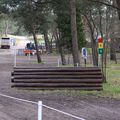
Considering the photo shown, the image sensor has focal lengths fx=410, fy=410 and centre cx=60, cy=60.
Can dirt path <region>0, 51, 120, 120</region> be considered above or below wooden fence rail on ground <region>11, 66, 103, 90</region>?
below

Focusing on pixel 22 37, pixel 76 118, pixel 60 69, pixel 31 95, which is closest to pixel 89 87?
pixel 60 69

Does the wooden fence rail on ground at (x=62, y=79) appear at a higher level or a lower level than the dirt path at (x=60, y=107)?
higher

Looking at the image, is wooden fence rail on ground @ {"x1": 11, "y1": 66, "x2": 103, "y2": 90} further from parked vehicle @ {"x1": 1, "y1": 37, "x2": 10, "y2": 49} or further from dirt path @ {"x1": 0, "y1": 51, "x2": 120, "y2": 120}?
parked vehicle @ {"x1": 1, "y1": 37, "x2": 10, "y2": 49}

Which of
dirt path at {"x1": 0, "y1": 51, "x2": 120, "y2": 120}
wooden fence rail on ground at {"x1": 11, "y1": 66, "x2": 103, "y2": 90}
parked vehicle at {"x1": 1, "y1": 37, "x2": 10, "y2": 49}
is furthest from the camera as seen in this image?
parked vehicle at {"x1": 1, "y1": 37, "x2": 10, "y2": 49}

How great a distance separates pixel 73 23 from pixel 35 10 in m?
4.89

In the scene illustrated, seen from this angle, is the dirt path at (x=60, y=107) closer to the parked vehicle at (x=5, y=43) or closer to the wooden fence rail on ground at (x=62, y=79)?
the wooden fence rail on ground at (x=62, y=79)

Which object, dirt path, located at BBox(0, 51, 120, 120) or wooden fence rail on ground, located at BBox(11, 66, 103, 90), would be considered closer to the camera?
dirt path, located at BBox(0, 51, 120, 120)

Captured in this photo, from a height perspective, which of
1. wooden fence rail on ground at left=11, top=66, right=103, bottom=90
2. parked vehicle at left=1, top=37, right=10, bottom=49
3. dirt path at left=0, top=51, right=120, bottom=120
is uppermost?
parked vehicle at left=1, top=37, right=10, bottom=49

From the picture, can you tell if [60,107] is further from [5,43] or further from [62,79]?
[5,43]

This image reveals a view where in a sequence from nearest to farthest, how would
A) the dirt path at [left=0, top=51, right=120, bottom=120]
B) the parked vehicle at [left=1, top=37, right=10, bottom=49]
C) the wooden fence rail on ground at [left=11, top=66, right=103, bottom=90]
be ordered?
the dirt path at [left=0, top=51, right=120, bottom=120] < the wooden fence rail on ground at [left=11, top=66, right=103, bottom=90] < the parked vehicle at [left=1, top=37, right=10, bottom=49]

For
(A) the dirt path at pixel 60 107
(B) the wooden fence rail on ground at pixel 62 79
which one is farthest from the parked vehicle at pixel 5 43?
(A) the dirt path at pixel 60 107

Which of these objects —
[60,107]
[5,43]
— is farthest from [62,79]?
[5,43]

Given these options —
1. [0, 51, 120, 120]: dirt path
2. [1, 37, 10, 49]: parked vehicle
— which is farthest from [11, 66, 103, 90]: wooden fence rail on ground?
[1, 37, 10, 49]: parked vehicle

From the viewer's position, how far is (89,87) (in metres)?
17.0
